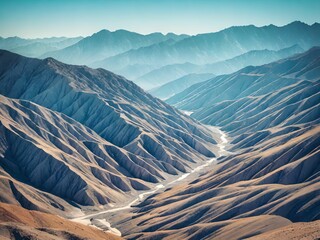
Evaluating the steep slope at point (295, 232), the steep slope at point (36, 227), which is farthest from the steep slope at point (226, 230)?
the steep slope at point (36, 227)

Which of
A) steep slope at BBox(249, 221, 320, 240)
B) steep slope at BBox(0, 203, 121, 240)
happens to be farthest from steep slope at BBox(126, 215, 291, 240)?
steep slope at BBox(0, 203, 121, 240)

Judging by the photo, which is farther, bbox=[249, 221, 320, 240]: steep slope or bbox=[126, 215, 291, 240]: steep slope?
bbox=[126, 215, 291, 240]: steep slope

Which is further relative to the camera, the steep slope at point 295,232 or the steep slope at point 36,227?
the steep slope at point 295,232

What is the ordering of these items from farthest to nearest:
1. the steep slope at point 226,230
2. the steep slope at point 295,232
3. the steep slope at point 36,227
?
the steep slope at point 226,230, the steep slope at point 295,232, the steep slope at point 36,227

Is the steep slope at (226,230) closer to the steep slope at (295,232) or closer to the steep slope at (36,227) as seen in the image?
the steep slope at (295,232)

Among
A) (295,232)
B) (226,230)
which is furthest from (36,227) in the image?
(295,232)

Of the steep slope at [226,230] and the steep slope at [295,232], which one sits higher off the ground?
the steep slope at [295,232]

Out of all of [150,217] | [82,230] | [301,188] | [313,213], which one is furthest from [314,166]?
[82,230]

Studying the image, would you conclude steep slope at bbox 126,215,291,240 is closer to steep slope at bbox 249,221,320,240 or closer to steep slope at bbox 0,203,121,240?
steep slope at bbox 249,221,320,240

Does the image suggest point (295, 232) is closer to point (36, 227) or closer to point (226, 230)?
point (226, 230)
